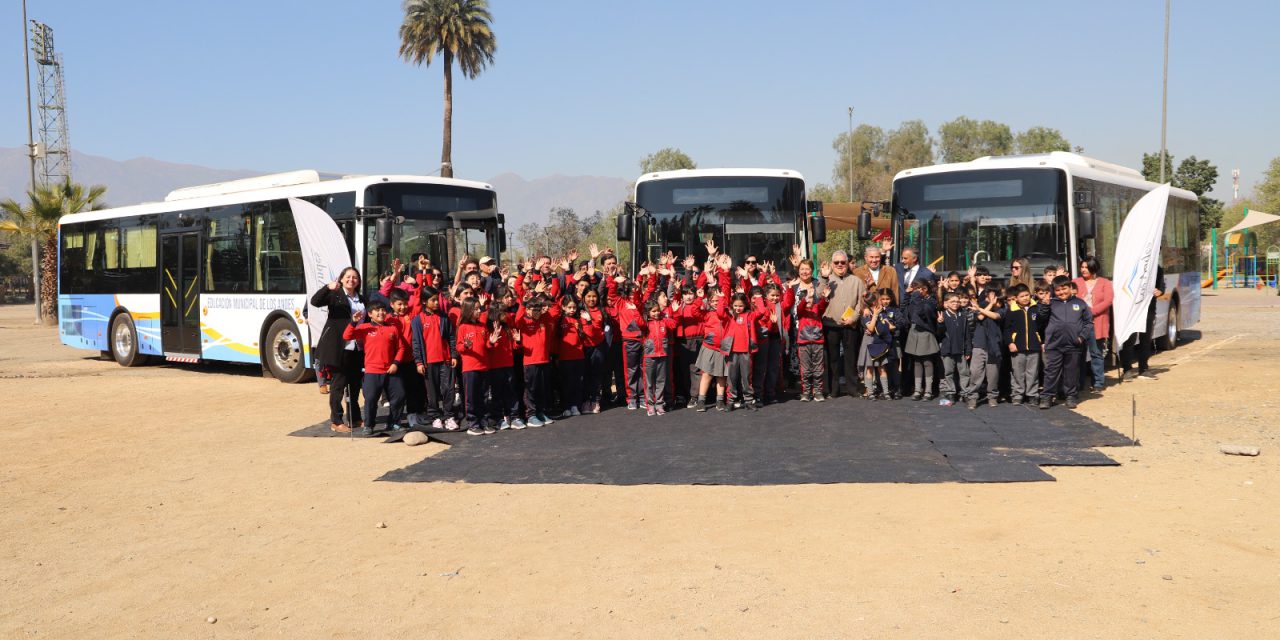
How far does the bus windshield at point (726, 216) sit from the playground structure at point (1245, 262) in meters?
39.6

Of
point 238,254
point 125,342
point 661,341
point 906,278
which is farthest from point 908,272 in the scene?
point 125,342

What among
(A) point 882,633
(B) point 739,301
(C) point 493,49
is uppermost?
(C) point 493,49

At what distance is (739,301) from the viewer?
11094 mm

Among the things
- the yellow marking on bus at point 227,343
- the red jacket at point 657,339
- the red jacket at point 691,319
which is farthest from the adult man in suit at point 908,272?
the yellow marking on bus at point 227,343

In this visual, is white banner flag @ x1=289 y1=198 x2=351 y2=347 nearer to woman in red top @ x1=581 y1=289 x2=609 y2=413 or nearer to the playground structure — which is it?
woman in red top @ x1=581 y1=289 x2=609 y2=413

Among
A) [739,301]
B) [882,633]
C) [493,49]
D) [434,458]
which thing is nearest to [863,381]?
[739,301]

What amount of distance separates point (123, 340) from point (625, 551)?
16.2 meters

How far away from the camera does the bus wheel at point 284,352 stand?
15117 millimetres

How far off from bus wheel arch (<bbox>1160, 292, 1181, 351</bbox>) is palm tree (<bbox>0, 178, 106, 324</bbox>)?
1287 inches

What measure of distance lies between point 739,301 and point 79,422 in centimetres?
790

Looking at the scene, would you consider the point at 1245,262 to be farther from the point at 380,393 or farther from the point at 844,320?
the point at 380,393

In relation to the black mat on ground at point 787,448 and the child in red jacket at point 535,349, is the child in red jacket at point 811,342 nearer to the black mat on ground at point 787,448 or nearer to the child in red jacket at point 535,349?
the black mat on ground at point 787,448

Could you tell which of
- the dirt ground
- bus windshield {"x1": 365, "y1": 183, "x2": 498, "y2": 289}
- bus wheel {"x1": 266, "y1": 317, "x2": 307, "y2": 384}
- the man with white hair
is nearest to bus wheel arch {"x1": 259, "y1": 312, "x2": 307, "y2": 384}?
bus wheel {"x1": 266, "y1": 317, "x2": 307, "y2": 384}

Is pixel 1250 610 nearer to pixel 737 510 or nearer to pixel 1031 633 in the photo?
pixel 1031 633
